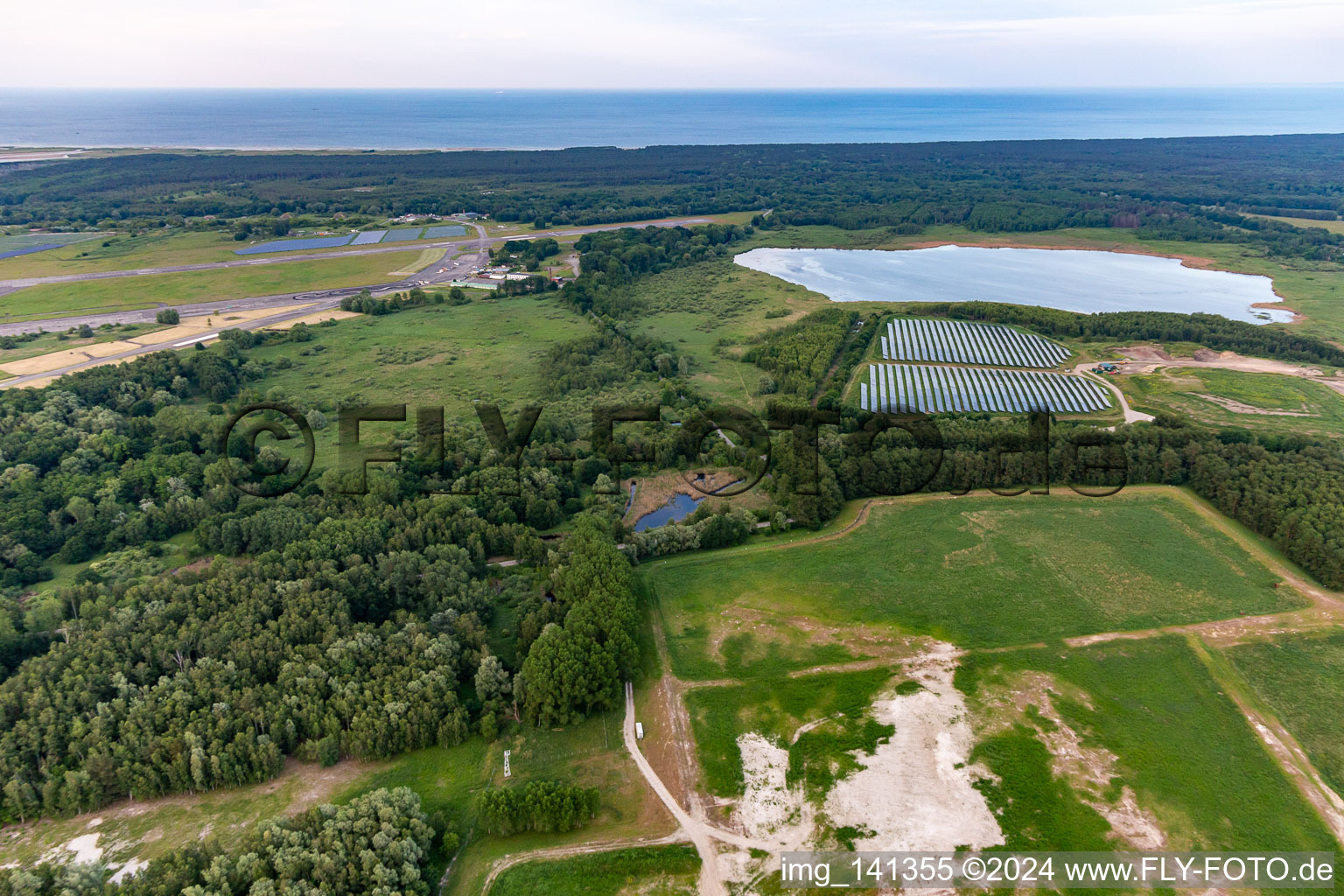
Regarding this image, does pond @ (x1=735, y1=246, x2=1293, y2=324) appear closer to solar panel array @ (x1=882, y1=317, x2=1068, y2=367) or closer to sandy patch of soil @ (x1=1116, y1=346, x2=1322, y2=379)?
solar panel array @ (x1=882, y1=317, x2=1068, y2=367)

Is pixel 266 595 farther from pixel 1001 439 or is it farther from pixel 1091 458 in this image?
pixel 1091 458

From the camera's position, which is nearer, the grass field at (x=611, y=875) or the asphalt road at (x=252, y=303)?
the grass field at (x=611, y=875)

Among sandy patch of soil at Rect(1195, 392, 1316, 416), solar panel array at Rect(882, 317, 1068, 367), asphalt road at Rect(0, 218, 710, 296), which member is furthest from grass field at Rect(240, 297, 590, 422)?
sandy patch of soil at Rect(1195, 392, 1316, 416)

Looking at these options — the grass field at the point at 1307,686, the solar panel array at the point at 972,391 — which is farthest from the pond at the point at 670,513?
the grass field at the point at 1307,686

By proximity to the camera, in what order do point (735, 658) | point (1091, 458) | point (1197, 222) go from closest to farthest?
1. point (735, 658)
2. point (1091, 458)
3. point (1197, 222)

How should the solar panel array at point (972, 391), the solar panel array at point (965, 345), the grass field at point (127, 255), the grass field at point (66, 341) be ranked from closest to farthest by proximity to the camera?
1. the solar panel array at point (972, 391)
2. the grass field at point (66, 341)
3. the solar panel array at point (965, 345)
4. the grass field at point (127, 255)

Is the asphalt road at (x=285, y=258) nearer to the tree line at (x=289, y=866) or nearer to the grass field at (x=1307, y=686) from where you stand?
the tree line at (x=289, y=866)

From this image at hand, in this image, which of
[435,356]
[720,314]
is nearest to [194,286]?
[435,356]

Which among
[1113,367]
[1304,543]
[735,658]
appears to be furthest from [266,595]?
[1113,367]
